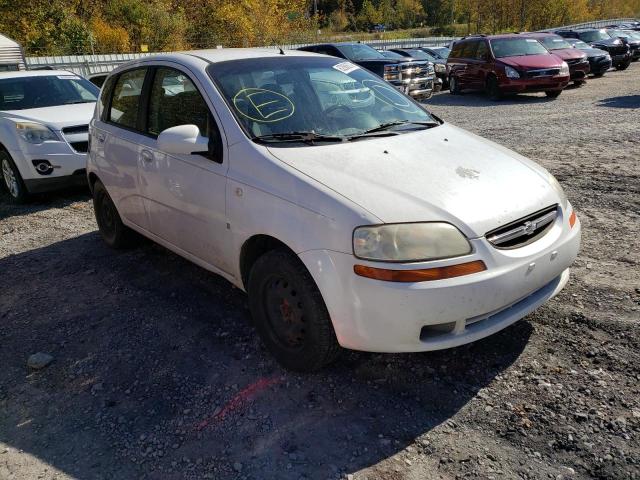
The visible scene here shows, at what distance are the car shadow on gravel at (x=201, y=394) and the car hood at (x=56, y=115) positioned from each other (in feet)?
11.3

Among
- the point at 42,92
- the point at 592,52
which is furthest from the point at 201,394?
the point at 592,52

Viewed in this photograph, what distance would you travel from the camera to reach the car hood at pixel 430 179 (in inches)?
102

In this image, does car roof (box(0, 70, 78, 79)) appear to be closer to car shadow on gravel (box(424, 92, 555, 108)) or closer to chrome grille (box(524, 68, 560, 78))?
car shadow on gravel (box(424, 92, 555, 108))

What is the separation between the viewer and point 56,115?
22.6ft

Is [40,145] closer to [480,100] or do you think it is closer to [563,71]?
[480,100]

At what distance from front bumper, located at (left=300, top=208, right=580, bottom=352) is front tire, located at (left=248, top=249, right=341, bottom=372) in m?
0.11

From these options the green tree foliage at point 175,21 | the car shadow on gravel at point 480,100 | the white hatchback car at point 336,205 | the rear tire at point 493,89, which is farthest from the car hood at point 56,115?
the green tree foliage at point 175,21

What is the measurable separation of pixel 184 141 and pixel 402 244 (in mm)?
1527

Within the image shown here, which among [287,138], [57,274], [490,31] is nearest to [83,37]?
[57,274]

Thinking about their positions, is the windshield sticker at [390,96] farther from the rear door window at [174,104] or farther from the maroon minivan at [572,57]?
the maroon minivan at [572,57]

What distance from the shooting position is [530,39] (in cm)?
1511

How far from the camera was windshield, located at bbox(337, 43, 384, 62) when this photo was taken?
1312 centimetres

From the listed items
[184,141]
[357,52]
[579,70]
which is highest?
[357,52]

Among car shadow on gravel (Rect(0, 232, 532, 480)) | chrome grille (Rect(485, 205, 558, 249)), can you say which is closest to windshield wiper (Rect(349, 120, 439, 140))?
chrome grille (Rect(485, 205, 558, 249))
